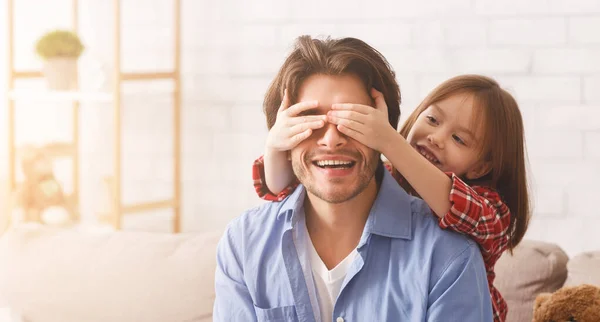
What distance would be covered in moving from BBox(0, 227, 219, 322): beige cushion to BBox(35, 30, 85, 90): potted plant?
52.0 inches

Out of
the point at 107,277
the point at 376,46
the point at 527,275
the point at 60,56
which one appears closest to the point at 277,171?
the point at 107,277

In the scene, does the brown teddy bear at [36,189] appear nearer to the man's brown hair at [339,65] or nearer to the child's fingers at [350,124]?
the man's brown hair at [339,65]

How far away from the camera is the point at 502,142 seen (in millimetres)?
1836

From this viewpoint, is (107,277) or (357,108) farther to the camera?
(107,277)

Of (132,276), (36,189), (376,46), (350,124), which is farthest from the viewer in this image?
(36,189)

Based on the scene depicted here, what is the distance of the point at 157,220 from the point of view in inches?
147

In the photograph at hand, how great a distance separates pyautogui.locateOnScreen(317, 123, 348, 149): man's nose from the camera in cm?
158

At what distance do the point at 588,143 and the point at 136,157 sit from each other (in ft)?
5.69

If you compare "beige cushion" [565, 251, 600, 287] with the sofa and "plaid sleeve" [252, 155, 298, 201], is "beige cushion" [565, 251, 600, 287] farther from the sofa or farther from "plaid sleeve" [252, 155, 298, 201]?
"plaid sleeve" [252, 155, 298, 201]

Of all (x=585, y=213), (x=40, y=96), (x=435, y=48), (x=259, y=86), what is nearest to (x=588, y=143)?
(x=585, y=213)

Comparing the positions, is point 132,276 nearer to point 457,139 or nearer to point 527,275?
point 457,139

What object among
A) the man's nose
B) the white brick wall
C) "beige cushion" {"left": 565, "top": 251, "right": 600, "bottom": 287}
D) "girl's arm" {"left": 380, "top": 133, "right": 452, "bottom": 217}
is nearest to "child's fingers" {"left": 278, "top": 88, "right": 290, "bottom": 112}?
the man's nose

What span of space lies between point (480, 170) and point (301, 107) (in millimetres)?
461

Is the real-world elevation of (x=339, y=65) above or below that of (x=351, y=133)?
above
